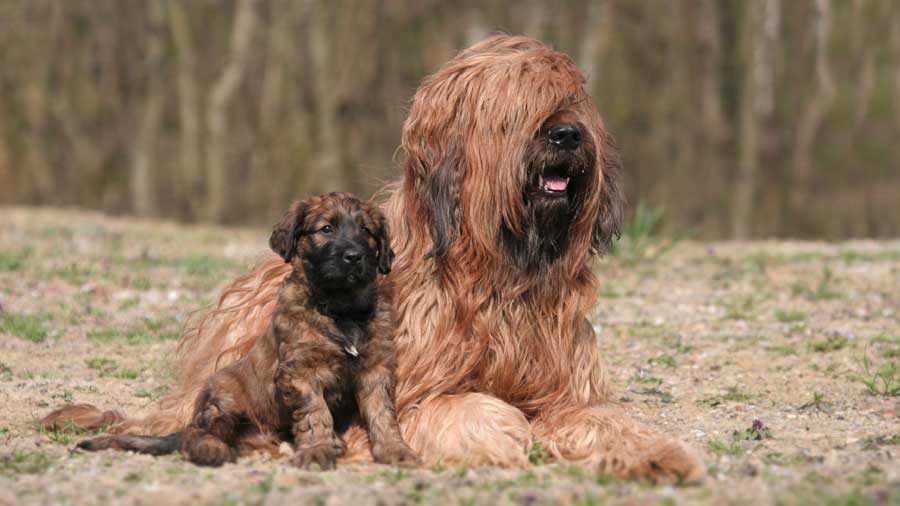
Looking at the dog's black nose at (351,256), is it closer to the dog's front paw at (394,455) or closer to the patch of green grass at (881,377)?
the dog's front paw at (394,455)

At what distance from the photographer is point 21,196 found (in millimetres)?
15711

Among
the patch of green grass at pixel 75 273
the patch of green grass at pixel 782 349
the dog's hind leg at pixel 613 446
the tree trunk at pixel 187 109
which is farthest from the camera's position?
the tree trunk at pixel 187 109

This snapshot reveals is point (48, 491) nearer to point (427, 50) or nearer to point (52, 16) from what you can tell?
point (427, 50)

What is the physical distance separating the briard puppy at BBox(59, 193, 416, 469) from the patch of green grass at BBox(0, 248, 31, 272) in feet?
17.2

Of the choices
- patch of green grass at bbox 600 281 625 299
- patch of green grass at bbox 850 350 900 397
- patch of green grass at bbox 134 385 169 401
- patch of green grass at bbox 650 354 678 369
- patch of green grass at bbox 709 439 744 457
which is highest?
patch of green grass at bbox 709 439 744 457

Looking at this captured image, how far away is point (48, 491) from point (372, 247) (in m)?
1.63

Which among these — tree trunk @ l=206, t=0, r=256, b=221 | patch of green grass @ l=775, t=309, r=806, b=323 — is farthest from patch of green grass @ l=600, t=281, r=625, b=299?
tree trunk @ l=206, t=0, r=256, b=221

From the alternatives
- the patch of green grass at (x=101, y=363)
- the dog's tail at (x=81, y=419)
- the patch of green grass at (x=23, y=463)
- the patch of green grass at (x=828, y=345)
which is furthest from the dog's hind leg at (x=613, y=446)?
the patch of green grass at (x=101, y=363)

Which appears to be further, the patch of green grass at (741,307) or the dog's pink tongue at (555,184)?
the patch of green grass at (741,307)

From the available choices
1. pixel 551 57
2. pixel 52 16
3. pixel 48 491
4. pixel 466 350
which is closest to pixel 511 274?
pixel 466 350

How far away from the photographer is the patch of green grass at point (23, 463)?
4731 millimetres

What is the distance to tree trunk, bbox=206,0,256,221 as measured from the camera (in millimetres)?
14289

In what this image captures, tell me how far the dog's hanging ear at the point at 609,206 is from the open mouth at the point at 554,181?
0.61ft

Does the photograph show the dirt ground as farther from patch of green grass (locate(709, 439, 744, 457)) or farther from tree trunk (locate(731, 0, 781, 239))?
tree trunk (locate(731, 0, 781, 239))
